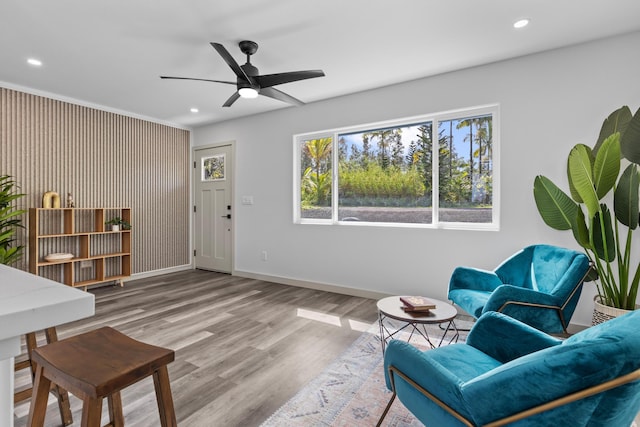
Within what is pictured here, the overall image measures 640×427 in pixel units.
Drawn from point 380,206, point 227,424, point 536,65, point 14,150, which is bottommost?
point 227,424

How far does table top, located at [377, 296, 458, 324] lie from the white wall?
4.39ft

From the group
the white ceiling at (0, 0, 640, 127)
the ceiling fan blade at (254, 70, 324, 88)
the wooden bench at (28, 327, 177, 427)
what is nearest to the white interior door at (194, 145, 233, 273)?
the white ceiling at (0, 0, 640, 127)

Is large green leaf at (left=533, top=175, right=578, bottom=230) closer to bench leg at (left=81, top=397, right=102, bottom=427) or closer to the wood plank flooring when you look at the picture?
the wood plank flooring

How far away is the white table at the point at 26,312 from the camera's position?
2.06 ft

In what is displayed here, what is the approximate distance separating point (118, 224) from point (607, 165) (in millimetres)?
5420

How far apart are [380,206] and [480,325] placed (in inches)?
98.6

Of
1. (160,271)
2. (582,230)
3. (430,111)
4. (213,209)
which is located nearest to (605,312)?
(582,230)

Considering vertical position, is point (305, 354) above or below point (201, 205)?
below

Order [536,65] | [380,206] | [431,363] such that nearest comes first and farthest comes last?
[431,363], [536,65], [380,206]

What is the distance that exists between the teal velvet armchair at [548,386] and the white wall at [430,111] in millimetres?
2387

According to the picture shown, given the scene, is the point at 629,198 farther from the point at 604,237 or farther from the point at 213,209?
the point at 213,209

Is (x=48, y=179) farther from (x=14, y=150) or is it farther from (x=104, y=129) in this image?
(x=104, y=129)

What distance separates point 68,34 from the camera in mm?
2668

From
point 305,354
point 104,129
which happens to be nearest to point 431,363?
point 305,354
